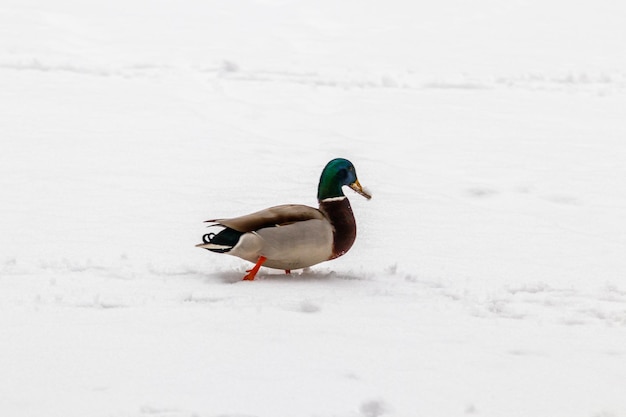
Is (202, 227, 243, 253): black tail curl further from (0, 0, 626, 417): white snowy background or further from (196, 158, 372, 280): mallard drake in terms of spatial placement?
(0, 0, 626, 417): white snowy background

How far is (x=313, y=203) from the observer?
887 centimetres

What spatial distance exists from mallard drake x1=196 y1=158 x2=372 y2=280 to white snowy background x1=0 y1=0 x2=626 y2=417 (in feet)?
0.54

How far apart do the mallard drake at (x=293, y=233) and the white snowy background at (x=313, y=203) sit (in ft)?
0.54

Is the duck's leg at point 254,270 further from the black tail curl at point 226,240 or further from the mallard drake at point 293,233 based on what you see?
the black tail curl at point 226,240

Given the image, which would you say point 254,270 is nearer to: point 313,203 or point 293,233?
point 293,233

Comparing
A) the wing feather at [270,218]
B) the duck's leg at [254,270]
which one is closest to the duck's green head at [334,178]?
the wing feather at [270,218]

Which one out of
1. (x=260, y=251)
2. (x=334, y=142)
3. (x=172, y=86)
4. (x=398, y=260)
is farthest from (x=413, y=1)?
(x=260, y=251)

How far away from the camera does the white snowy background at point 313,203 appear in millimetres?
4391

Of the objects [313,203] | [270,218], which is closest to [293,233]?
[270,218]

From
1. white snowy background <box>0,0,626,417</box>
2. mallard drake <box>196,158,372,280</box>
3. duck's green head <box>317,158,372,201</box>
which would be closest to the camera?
white snowy background <box>0,0,626,417</box>

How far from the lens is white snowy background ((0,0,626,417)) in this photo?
14.4 feet

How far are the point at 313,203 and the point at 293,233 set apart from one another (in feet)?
10.9

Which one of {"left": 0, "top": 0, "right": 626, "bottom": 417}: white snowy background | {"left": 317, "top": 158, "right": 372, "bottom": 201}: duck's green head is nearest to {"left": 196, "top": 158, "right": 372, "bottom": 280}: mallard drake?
{"left": 317, "top": 158, "right": 372, "bottom": 201}: duck's green head

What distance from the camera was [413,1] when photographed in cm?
2038
